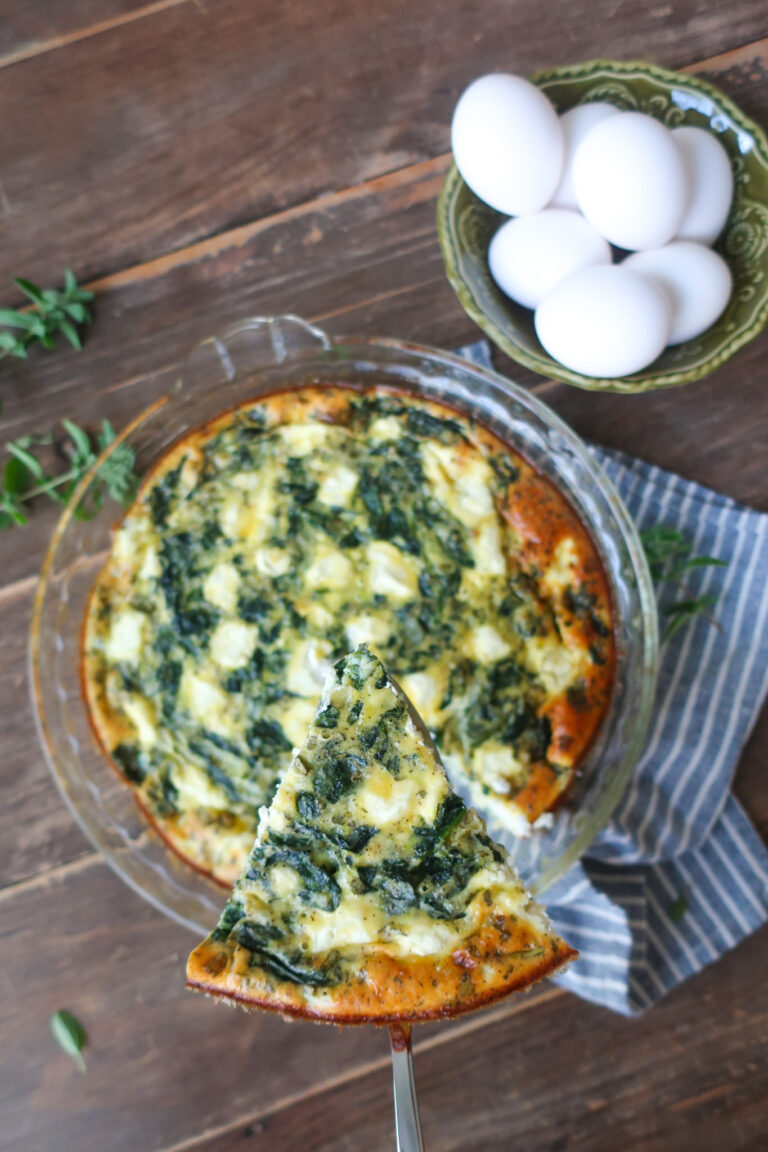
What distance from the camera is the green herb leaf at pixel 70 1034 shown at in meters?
2.50

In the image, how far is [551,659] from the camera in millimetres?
2143

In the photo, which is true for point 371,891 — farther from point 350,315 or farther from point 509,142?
point 509,142

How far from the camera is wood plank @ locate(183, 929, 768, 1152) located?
8.23 feet

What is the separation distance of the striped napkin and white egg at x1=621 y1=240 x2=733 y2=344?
42cm

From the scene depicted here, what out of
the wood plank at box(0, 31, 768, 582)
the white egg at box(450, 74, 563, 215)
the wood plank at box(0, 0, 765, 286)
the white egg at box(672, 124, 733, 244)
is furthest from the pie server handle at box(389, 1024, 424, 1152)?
the wood plank at box(0, 0, 765, 286)

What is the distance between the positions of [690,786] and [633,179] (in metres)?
1.49

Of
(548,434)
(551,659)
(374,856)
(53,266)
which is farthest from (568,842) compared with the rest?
(53,266)

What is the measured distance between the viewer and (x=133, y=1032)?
252 cm

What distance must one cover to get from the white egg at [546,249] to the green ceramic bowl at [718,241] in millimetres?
78

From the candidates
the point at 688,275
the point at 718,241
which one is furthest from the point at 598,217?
the point at 718,241

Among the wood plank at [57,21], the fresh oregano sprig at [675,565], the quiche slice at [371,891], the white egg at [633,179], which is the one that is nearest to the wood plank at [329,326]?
the fresh oregano sprig at [675,565]

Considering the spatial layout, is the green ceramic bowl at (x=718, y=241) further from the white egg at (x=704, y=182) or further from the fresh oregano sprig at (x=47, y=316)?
the fresh oregano sprig at (x=47, y=316)

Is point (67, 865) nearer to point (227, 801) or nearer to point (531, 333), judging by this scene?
point (227, 801)

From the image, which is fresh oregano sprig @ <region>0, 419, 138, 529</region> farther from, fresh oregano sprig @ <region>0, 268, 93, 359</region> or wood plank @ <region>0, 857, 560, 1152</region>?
wood plank @ <region>0, 857, 560, 1152</region>
